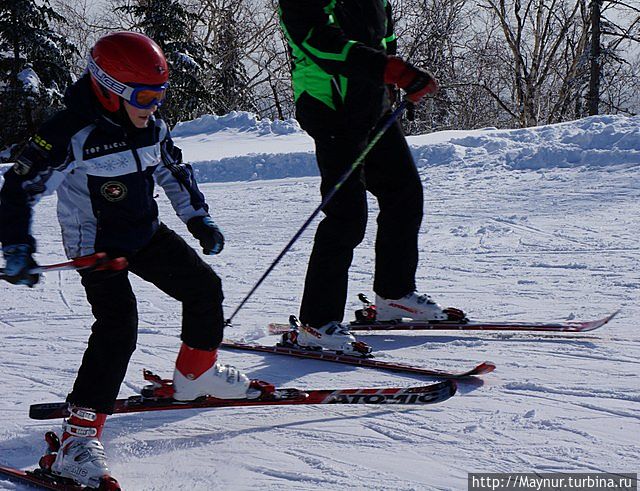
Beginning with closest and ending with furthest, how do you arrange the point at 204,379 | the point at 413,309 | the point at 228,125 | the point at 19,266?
1. the point at 19,266
2. the point at 204,379
3. the point at 413,309
4. the point at 228,125

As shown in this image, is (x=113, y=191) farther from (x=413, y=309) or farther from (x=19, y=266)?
(x=413, y=309)

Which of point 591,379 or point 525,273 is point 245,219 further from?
point 591,379

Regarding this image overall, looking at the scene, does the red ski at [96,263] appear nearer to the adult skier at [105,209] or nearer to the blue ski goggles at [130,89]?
the adult skier at [105,209]

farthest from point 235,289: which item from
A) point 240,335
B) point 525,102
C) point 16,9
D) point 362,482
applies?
point 525,102

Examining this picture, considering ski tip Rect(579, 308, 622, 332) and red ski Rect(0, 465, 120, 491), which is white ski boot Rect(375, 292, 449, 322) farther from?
red ski Rect(0, 465, 120, 491)

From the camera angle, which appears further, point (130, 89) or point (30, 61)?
point (30, 61)

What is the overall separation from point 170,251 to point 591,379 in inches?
72.9

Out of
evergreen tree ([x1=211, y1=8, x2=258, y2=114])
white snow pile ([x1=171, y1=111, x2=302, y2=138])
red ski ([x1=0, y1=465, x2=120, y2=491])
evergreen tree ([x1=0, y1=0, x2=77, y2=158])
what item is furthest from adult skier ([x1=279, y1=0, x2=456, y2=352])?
evergreen tree ([x1=211, y1=8, x2=258, y2=114])

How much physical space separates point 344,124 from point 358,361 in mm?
1116

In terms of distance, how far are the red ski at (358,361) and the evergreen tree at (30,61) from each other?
17.7 m

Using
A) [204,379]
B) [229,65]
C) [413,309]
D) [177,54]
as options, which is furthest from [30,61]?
[204,379]

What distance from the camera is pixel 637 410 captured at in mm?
2918

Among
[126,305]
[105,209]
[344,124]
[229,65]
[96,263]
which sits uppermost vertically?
[229,65]

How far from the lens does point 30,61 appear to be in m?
20.6
